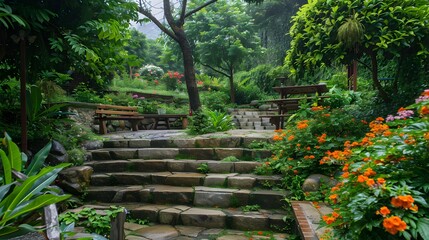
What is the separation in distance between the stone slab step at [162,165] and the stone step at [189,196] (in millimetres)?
440

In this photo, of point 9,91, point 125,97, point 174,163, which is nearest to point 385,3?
point 174,163

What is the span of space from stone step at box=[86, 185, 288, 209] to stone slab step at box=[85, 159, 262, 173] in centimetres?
44

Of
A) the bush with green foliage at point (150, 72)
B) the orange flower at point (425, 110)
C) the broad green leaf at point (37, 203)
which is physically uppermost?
the bush with green foliage at point (150, 72)

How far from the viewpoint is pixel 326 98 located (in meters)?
5.17

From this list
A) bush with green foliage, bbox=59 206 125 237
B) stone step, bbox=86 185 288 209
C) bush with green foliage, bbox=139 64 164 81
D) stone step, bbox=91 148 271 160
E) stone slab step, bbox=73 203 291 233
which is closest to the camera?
bush with green foliage, bbox=59 206 125 237

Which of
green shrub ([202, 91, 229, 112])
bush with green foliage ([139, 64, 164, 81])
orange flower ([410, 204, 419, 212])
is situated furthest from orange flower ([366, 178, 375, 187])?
bush with green foliage ([139, 64, 164, 81])

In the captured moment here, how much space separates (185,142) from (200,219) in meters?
1.90

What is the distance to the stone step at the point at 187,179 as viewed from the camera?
12.1 ft

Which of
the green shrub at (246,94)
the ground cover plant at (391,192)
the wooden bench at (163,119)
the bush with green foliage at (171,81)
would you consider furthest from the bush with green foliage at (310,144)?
the bush with green foliage at (171,81)

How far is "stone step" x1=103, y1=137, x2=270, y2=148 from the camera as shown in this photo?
4.77 m

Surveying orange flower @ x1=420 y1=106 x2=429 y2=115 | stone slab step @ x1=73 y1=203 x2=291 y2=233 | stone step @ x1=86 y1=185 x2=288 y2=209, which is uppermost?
orange flower @ x1=420 y1=106 x2=429 y2=115

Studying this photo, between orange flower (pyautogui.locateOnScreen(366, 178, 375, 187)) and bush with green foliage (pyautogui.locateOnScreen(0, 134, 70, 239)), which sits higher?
bush with green foliage (pyautogui.locateOnScreen(0, 134, 70, 239))

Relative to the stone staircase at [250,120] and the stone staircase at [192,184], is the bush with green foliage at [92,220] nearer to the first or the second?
the stone staircase at [192,184]

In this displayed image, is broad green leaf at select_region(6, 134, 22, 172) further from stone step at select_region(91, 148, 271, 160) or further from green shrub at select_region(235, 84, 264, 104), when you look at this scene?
green shrub at select_region(235, 84, 264, 104)
